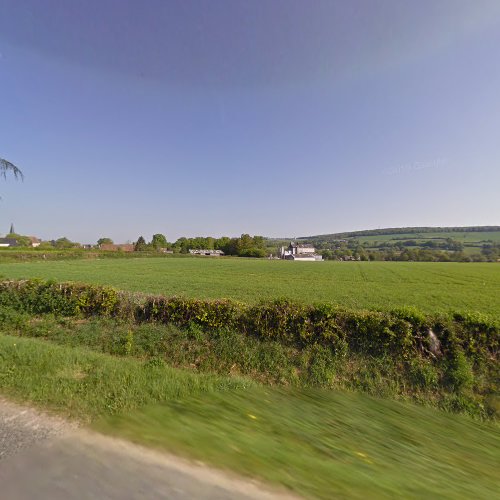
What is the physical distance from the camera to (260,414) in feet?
13.1

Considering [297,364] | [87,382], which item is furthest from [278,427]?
[87,382]

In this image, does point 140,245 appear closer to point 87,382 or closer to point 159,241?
point 159,241

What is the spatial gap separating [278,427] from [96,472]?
2.16 m

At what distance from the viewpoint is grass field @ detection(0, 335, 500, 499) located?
2.67 meters

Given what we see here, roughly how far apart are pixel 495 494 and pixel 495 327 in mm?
4654

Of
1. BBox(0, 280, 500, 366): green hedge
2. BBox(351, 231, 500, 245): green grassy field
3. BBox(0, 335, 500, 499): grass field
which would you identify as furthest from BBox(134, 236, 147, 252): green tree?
BBox(351, 231, 500, 245): green grassy field

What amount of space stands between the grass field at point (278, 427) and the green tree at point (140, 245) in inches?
4639

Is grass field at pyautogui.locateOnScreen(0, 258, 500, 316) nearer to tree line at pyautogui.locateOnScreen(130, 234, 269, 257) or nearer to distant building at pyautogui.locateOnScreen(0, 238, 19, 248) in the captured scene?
tree line at pyautogui.locateOnScreen(130, 234, 269, 257)

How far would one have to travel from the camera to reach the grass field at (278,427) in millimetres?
2670

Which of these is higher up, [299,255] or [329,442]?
[299,255]

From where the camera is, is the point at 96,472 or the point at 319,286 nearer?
the point at 96,472

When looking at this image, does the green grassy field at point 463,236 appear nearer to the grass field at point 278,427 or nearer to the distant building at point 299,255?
the distant building at point 299,255

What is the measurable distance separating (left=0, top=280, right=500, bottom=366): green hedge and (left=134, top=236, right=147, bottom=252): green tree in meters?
113

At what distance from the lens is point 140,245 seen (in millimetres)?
124312
